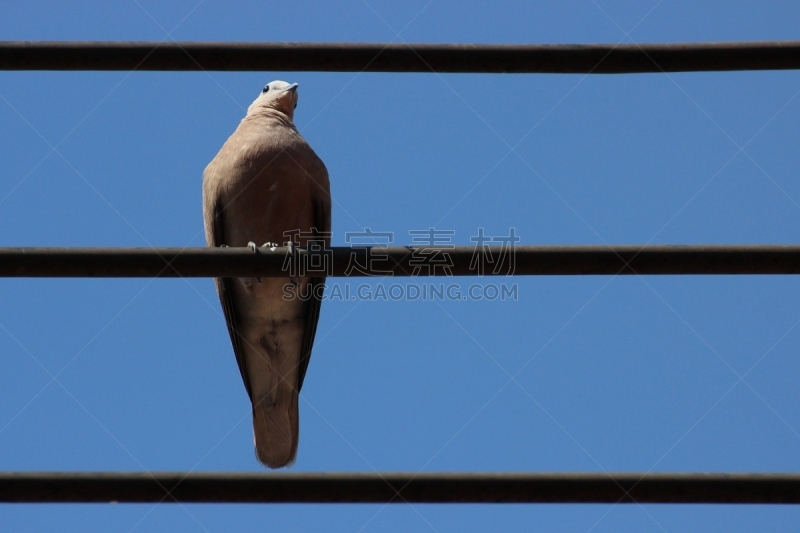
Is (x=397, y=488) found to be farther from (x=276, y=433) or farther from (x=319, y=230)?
(x=319, y=230)

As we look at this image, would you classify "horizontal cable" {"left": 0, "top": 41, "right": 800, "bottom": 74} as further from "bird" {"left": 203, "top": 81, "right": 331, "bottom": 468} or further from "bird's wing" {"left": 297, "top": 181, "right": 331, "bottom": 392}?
"bird's wing" {"left": 297, "top": 181, "right": 331, "bottom": 392}

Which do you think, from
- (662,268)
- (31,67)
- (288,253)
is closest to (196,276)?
(288,253)

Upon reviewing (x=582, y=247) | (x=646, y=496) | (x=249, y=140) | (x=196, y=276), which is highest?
(x=582, y=247)

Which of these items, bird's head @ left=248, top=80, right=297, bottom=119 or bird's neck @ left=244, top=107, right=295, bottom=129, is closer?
bird's neck @ left=244, top=107, right=295, bottom=129

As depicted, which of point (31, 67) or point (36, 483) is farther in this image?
point (31, 67)

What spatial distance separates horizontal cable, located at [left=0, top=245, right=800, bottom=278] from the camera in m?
2.71

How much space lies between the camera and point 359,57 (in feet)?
9.88

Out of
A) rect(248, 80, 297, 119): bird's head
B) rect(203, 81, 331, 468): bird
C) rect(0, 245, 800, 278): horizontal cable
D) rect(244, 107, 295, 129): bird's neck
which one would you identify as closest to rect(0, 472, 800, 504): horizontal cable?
rect(0, 245, 800, 278): horizontal cable

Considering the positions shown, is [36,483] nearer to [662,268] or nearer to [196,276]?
[196,276]

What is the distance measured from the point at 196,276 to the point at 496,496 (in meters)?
0.99

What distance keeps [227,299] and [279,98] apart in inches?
59.8

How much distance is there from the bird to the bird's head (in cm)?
24

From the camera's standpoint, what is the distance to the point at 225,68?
3.04 metres

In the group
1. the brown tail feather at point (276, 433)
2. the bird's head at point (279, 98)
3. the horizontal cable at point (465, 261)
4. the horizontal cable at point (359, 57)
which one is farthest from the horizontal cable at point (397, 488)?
the bird's head at point (279, 98)
